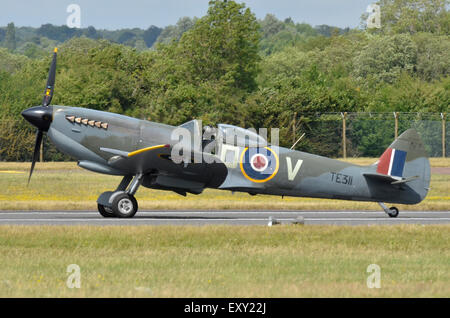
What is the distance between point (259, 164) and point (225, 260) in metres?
6.38

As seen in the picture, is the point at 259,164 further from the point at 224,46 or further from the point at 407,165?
the point at 224,46

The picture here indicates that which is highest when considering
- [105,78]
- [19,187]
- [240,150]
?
[105,78]

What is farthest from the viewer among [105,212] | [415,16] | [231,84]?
[415,16]

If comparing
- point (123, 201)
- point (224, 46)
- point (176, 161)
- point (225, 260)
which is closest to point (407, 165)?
point (176, 161)

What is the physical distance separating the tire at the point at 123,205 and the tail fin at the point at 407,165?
6.04 meters

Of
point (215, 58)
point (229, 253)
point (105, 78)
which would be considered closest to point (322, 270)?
point (229, 253)

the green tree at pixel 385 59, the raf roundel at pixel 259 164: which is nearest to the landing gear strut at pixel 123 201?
the raf roundel at pixel 259 164

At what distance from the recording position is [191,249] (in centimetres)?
1280

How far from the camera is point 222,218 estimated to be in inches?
728

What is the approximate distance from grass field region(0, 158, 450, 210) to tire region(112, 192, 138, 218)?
4354 millimetres

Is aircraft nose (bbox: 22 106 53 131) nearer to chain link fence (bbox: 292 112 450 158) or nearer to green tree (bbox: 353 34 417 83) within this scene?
chain link fence (bbox: 292 112 450 158)

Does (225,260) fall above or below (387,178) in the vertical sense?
below
